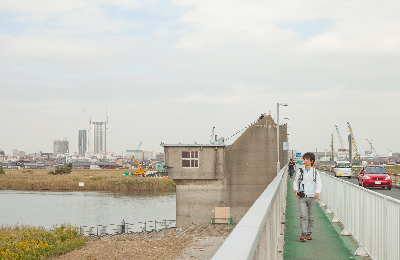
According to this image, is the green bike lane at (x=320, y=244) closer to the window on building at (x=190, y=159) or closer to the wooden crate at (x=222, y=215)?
the wooden crate at (x=222, y=215)

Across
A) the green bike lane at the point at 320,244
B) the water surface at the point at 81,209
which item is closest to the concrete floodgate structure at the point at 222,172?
the water surface at the point at 81,209

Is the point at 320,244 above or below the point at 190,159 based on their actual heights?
below

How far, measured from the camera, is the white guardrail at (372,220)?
6.66m

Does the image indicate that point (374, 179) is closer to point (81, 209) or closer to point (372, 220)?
point (372, 220)

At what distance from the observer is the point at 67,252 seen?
118 ft

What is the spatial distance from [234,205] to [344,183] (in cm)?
4813

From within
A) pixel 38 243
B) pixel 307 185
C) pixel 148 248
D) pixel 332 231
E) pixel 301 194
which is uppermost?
pixel 307 185

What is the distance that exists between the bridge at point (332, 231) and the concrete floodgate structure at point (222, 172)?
143 feet

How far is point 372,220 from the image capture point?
8.21 metres

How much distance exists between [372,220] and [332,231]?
13.6ft

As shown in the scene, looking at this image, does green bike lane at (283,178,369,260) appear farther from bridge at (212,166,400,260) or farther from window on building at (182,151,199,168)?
window on building at (182,151,199,168)

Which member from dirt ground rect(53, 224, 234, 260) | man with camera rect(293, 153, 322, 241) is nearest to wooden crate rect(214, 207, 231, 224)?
dirt ground rect(53, 224, 234, 260)

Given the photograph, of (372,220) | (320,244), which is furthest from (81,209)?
(372,220)

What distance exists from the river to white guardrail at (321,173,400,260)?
51.1m
